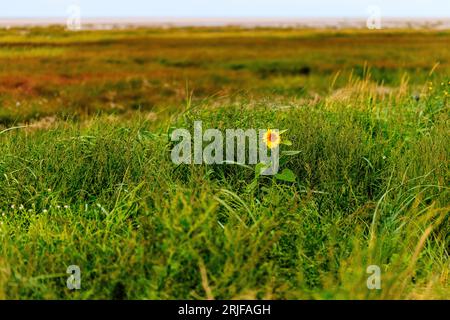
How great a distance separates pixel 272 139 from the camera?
14.9 ft

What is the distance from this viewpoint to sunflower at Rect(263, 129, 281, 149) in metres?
4.52

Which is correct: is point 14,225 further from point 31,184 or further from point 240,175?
point 240,175

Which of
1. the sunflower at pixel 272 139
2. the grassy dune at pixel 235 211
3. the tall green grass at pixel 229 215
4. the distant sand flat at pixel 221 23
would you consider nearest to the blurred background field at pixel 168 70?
the grassy dune at pixel 235 211

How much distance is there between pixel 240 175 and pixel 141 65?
19.7m

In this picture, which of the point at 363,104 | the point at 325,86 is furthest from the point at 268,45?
the point at 363,104

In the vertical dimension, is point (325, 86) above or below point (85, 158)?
below

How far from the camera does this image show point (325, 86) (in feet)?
66.4

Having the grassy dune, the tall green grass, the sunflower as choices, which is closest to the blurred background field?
the grassy dune

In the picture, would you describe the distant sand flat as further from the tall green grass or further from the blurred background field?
the tall green grass
